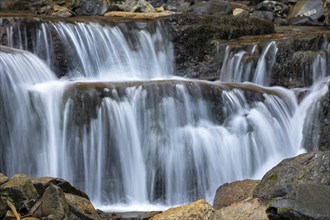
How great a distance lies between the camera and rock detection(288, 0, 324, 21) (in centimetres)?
2008

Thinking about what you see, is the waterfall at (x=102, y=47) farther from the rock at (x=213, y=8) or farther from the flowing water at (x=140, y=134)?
the rock at (x=213, y=8)

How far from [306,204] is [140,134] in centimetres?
536

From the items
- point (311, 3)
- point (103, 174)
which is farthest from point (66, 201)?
point (311, 3)

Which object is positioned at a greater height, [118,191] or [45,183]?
[45,183]

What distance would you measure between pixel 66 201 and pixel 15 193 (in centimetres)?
57

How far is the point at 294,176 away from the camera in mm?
6477

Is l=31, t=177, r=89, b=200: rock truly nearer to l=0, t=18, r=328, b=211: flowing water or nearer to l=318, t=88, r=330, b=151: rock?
l=0, t=18, r=328, b=211: flowing water

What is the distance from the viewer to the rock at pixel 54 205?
654 cm

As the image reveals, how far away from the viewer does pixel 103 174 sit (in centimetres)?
1013

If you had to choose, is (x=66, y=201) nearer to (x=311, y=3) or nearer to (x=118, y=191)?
(x=118, y=191)

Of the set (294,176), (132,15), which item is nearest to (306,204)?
Result: (294,176)

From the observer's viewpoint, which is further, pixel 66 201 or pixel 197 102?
pixel 197 102

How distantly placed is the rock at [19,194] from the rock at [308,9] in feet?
49.2

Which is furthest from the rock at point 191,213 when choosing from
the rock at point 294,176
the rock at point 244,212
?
the rock at point 294,176
